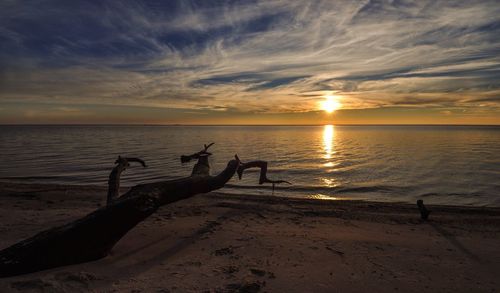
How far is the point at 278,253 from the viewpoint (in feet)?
24.8

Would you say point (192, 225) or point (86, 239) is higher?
point (86, 239)

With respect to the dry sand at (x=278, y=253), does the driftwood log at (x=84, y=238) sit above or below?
above

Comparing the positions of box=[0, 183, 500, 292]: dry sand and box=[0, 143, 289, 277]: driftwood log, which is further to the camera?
box=[0, 183, 500, 292]: dry sand

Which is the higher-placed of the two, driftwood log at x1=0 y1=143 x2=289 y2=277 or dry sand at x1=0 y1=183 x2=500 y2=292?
driftwood log at x1=0 y1=143 x2=289 y2=277

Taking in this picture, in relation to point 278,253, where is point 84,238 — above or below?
above

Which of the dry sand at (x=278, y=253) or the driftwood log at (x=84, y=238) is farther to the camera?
the dry sand at (x=278, y=253)

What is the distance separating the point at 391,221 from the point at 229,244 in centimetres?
781

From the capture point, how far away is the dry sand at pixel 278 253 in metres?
5.81

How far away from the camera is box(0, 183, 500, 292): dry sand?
5.81 meters

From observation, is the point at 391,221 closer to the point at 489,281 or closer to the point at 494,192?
the point at 489,281

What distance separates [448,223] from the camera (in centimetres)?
1195

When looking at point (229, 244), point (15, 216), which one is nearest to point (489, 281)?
point (229, 244)

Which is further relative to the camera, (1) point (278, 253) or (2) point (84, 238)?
(1) point (278, 253)

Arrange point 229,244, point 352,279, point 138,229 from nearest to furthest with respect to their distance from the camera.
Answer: point 352,279
point 229,244
point 138,229
